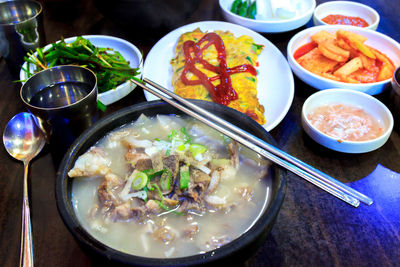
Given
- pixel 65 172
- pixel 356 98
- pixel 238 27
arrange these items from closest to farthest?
pixel 65 172, pixel 356 98, pixel 238 27

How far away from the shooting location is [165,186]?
1.29 meters

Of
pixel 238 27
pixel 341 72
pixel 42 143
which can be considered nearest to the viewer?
pixel 42 143

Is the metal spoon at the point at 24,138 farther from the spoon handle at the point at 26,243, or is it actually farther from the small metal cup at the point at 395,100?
the small metal cup at the point at 395,100

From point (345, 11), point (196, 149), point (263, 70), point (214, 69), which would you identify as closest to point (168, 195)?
point (196, 149)

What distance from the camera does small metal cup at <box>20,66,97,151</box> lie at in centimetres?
175

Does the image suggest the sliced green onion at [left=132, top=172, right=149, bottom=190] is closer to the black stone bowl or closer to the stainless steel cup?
the black stone bowl

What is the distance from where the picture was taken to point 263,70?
258 centimetres

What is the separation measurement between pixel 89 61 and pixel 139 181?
137 cm

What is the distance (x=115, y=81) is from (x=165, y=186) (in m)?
1.21

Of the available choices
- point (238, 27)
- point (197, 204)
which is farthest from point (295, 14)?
point (197, 204)

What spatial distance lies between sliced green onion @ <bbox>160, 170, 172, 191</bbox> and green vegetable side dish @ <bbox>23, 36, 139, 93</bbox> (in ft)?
3.66

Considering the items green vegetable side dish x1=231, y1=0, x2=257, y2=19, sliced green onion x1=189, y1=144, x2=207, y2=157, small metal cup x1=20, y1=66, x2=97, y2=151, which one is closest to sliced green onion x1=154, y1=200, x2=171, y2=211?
sliced green onion x1=189, y1=144, x2=207, y2=157

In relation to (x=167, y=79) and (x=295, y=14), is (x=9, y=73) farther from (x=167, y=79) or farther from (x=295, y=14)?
(x=295, y=14)

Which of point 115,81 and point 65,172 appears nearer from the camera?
point 65,172
